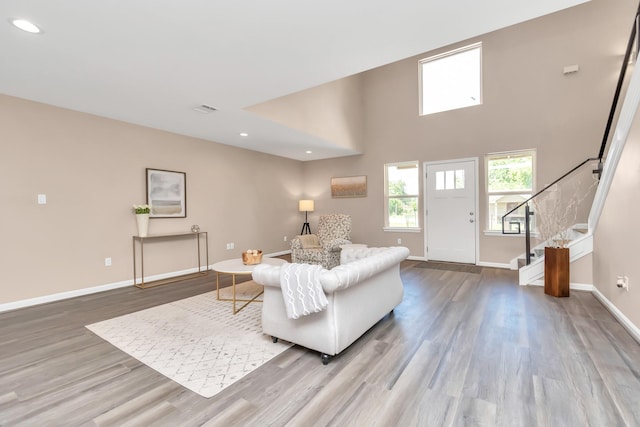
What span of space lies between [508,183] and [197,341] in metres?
5.50

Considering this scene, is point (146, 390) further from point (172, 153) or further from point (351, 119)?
point (351, 119)

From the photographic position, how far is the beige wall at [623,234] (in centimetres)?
244

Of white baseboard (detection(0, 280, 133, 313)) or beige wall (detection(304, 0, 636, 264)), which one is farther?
beige wall (detection(304, 0, 636, 264))

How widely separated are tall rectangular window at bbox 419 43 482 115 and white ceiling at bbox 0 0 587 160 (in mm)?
3736

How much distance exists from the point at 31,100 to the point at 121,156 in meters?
1.09

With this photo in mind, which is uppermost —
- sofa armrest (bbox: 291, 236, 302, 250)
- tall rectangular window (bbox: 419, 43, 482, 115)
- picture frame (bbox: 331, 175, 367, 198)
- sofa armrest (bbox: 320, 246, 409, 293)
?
tall rectangular window (bbox: 419, 43, 482, 115)

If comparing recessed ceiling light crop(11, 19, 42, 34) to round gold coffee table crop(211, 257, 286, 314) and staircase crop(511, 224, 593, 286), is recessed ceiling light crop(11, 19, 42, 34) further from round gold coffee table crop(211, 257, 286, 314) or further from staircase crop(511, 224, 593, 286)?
staircase crop(511, 224, 593, 286)

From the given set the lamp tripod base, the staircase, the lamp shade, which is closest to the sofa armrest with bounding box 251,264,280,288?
the staircase

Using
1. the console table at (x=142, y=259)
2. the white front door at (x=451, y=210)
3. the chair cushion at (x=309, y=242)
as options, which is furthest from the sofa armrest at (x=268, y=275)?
the white front door at (x=451, y=210)

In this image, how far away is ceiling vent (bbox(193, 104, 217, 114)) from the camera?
3.77m

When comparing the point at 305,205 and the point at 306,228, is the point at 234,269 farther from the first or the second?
the point at 306,228

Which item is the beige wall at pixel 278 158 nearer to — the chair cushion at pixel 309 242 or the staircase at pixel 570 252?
the staircase at pixel 570 252

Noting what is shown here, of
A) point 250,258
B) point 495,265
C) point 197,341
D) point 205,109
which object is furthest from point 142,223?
point 495,265

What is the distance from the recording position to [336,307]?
2.10 m
